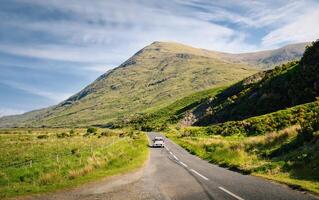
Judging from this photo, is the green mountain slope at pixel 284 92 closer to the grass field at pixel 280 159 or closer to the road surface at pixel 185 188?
the grass field at pixel 280 159

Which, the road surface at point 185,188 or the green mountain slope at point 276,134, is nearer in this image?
the road surface at point 185,188

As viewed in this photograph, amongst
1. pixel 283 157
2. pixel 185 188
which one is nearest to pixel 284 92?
pixel 283 157

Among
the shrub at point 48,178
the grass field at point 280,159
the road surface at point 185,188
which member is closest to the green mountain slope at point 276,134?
the grass field at point 280,159

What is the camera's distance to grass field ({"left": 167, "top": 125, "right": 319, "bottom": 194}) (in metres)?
19.7

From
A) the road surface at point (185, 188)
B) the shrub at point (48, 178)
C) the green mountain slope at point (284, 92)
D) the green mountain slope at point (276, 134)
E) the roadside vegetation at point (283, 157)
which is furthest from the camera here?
the green mountain slope at point (284, 92)

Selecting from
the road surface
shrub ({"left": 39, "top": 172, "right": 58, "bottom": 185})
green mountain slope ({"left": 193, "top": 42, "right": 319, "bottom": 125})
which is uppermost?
green mountain slope ({"left": 193, "top": 42, "right": 319, "bottom": 125})

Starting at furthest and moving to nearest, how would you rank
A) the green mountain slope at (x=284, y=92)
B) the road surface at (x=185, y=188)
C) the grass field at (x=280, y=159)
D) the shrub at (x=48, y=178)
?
the green mountain slope at (x=284, y=92)
the shrub at (x=48, y=178)
the grass field at (x=280, y=159)
the road surface at (x=185, y=188)

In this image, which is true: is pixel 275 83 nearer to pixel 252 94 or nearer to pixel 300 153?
pixel 252 94

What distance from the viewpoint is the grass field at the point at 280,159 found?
64.5ft

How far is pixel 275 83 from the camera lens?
92750 mm

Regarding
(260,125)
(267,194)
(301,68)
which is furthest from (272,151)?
(301,68)

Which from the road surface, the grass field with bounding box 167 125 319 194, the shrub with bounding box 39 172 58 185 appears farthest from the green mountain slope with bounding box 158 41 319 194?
the shrub with bounding box 39 172 58 185

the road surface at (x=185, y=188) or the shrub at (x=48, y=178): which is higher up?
the shrub at (x=48, y=178)

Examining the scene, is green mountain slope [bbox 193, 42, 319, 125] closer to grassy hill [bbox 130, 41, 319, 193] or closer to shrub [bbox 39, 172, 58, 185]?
grassy hill [bbox 130, 41, 319, 193]
